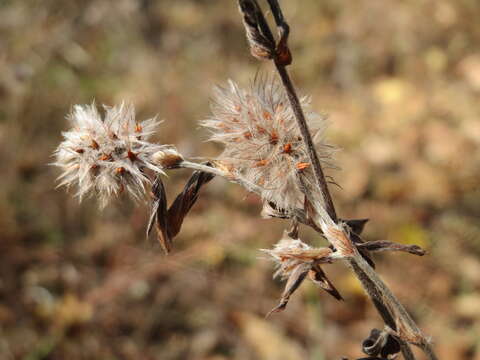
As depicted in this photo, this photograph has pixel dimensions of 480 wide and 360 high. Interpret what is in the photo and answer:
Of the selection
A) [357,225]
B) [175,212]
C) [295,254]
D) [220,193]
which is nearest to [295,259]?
[295,254]

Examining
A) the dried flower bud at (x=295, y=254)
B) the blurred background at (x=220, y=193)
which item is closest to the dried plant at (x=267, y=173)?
the dried flower bud at (x=295, y=254)

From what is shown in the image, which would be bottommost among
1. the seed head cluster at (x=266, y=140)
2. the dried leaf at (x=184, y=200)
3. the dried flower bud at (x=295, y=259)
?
the dried flower bud at (x=295, y=259)

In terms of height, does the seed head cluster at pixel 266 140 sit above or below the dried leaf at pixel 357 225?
above

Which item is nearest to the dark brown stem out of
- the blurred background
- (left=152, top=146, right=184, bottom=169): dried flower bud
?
(left=152, top=146, right=184, bottom=169): dried flower bud

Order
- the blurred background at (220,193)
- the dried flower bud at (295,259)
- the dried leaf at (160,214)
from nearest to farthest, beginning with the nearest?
the dried flower bud at (295,259)
the dried leaf at (160,214)
the blurred background at (220,193)

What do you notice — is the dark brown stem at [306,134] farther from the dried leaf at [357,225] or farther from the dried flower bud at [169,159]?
the dried flower bud at [169,159]

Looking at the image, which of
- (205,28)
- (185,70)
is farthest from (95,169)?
(205,28)
